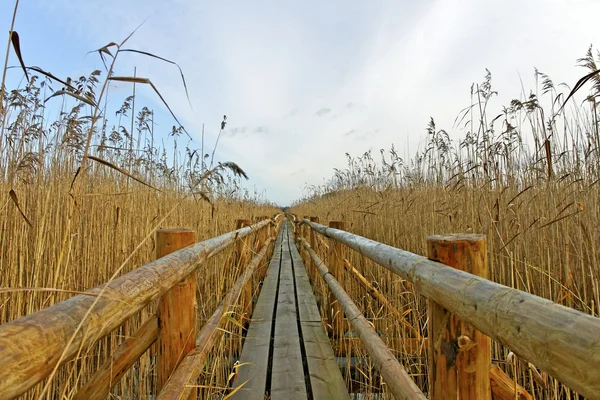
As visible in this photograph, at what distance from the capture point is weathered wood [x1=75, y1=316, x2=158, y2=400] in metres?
0.94

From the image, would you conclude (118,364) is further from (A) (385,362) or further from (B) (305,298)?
(B) (305,298)

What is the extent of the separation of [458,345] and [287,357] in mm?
1739

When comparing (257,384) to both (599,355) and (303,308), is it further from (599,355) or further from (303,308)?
(599,355)

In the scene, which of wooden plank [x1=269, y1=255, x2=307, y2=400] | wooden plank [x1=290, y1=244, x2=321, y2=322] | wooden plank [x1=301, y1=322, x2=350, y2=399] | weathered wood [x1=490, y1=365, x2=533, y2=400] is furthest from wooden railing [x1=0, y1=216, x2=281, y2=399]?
wooden plank [x1=290, y1=244, x2=321, y2=322]

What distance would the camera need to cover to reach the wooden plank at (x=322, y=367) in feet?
6.40

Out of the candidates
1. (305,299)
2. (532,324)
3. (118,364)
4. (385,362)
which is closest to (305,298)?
(305,299)

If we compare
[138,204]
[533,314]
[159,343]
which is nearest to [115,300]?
[159,343]

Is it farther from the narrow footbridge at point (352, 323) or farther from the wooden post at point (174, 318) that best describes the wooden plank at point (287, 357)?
the wooden post at point (174, 318)

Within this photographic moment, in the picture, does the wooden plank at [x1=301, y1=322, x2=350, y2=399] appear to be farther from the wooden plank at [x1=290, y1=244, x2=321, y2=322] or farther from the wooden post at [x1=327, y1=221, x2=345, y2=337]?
the wooden plank at [x1=290, y1=244, x2=321, y2=322]

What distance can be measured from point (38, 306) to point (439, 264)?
1.70 m

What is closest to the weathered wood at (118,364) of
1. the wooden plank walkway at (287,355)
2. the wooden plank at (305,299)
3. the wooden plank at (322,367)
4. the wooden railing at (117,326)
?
the wooden railing at (117,326)

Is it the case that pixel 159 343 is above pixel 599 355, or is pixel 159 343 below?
below

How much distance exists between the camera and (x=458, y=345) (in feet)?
2.86

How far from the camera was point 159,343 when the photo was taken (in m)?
1.24
